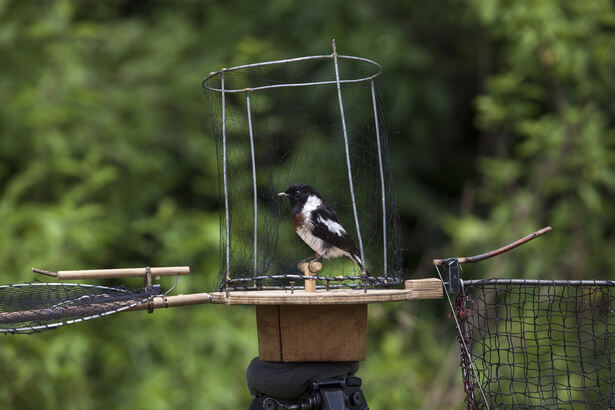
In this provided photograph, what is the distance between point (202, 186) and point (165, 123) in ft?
2.34

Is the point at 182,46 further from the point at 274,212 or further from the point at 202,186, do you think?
the point at 274,212

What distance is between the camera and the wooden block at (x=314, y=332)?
2018 mm

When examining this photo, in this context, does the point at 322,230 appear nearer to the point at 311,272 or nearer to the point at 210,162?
the point at 311,272

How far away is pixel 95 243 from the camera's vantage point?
488 centimetres

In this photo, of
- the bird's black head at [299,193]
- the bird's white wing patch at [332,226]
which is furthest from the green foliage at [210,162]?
the bird's white wing patch at [332,226]

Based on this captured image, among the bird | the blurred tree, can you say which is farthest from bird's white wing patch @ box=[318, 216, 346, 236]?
the blurred tree

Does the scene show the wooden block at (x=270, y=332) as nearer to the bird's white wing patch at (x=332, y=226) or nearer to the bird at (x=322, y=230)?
the bird at (x=322, y=230)

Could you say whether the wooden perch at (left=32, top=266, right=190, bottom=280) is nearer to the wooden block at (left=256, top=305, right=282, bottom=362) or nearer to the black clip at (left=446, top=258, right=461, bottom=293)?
the wooden block at (left=256, top=305, right=282, bottom=362)

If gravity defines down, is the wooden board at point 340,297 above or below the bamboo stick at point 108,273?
below

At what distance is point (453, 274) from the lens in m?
1.96

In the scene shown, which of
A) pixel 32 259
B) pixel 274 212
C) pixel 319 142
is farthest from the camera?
pixel 32 259

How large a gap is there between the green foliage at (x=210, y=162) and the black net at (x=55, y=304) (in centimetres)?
218

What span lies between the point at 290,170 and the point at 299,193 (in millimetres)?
581

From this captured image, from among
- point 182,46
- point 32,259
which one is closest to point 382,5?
point 182,46
